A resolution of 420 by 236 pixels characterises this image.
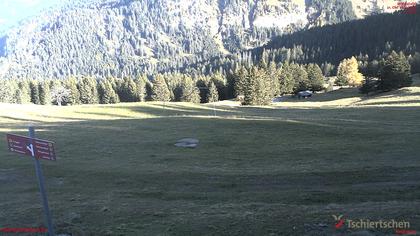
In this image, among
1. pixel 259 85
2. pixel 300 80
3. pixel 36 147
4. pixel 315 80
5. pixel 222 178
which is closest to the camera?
pixel 36 147

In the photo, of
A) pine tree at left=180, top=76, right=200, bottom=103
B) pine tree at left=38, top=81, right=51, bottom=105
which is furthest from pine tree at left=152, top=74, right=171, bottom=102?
pine tree at left=38, top=81, right=51, bottom=105

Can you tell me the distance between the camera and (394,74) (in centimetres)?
11594

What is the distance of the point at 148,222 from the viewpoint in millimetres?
18250

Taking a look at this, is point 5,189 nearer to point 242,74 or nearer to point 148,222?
point 148,222

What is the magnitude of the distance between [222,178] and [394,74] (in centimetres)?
10160

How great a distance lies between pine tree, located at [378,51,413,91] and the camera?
382 feet

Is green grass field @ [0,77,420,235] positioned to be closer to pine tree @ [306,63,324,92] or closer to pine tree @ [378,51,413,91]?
pine tree @ [378,51,413,91]

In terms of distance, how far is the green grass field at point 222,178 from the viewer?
17.8m

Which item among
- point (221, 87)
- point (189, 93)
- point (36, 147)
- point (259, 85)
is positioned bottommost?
point (189, 93)

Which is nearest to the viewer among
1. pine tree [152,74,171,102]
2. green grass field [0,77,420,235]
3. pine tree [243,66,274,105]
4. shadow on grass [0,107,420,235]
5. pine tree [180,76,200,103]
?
green grass field [0,77,420,235]

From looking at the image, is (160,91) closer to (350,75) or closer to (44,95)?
(44,95)

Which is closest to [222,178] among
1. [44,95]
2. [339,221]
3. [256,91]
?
[339,221]

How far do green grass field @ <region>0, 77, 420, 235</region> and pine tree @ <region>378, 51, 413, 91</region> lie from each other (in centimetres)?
7155

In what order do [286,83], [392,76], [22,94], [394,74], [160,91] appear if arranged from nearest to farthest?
[394,74]
[392,76]
[286,83]
[160,91]
[22,94]
